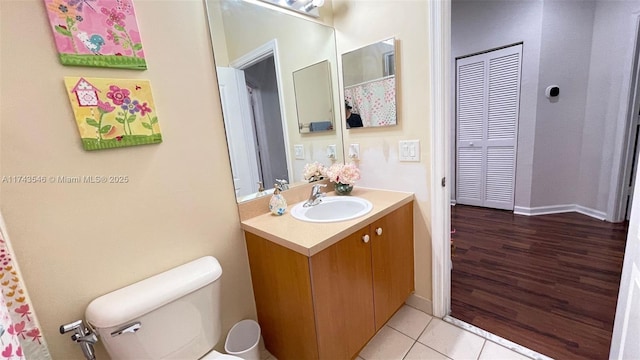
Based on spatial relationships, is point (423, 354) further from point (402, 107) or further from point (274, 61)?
point (274, 61)

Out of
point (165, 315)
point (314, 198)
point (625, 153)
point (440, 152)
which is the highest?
point (440, 152)

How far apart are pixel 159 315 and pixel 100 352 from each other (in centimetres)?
31

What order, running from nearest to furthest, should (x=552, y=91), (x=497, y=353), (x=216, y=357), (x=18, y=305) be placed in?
(x=18, y=305), (x=216, y=357), (x=497, y=353), (x=552, y=91)

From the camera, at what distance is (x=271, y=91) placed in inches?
60.2

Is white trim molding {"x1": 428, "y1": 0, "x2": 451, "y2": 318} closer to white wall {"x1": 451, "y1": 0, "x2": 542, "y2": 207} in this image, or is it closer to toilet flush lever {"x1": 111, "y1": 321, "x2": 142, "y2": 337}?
toilet flush lever {"x1": 111, "y1": 321, "x2": 142, "y2": 337}

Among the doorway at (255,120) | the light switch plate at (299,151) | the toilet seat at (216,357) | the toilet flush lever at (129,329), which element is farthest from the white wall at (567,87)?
the toilet flush lever at (129,329)

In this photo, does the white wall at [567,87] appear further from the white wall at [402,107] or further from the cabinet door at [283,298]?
the cabinet door at [283,298]

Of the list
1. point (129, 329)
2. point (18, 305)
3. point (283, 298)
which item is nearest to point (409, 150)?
point (283, 298)

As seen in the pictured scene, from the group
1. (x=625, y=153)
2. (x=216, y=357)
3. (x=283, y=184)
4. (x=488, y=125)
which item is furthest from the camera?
(x=488, y=125)

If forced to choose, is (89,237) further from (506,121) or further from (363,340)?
(506,121)

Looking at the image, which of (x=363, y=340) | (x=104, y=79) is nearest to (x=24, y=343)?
(x=104, y=79)

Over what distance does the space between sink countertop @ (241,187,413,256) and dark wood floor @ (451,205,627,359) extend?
0.91 meters

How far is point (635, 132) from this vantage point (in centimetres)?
254

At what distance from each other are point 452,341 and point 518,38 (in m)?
3.13
